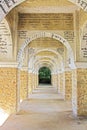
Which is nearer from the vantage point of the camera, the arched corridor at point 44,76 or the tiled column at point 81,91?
the tiled column at point 81,91

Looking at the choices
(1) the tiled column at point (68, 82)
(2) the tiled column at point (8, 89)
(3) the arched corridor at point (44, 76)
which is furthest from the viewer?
(3) the arched corridor at point (44, 76)

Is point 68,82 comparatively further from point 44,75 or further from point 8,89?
point 44,75

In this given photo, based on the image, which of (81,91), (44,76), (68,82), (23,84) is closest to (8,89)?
(81,91)

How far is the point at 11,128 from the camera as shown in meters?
9.94

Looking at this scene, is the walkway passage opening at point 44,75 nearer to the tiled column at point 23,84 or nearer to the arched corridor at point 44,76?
the arched corridor at point 44,76

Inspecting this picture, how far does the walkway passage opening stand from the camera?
169ft

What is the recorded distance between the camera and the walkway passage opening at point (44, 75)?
51.6 meters

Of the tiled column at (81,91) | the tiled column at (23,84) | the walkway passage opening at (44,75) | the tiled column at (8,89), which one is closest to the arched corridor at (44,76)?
the walkway passage opening at (44,75)

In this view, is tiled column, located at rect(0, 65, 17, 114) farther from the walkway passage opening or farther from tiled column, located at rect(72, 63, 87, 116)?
the walkway passage opening

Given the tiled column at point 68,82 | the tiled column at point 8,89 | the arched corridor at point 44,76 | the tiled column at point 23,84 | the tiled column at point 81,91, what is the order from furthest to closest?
the arched corridor at point 44,76 < the tiled column at point 23,84 < the tiled column at point 68,82 < the tiled column at point 8,89 < the tiled column at point 81,91

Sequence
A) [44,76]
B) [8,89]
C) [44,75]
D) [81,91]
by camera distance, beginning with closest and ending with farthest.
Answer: [81,91] → [8,89] → [44,76] → [44,75]

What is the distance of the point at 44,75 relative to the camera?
5234cm

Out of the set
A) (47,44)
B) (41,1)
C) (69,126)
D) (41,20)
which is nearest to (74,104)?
(69,126)

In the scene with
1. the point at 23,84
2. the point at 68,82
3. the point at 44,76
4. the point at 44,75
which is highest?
the point at 68,82
